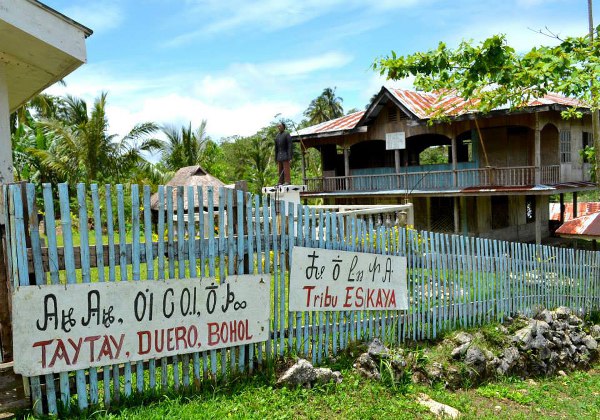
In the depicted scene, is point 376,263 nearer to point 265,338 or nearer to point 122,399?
point 265,338

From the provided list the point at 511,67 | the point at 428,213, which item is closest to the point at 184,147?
the point at 428,213

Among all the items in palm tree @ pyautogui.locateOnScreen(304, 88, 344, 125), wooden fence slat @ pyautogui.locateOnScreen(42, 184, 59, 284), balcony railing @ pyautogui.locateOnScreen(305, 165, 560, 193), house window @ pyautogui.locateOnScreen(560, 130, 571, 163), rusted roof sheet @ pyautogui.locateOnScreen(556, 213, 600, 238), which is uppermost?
palm tree @ pyautogui.locateOnScreen(304, 88, 344, 125)

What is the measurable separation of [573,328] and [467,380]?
3369 mm

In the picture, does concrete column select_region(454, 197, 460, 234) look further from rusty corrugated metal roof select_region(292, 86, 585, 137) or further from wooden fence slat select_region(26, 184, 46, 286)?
wooden fence slat select_region(26, 184, 46, 286)

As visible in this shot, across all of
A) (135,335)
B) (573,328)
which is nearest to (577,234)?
(573,328)

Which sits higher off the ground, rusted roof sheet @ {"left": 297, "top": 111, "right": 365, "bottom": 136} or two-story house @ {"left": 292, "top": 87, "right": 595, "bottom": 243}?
rusted roof sheet @ {"left": 297, "top": 111, "right": 365, "bottom": 136}

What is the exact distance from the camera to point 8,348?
3996mm

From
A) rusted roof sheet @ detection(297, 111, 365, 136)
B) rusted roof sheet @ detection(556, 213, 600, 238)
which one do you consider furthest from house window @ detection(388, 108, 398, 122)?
rusted roof sheet @ detection(556, 213, 600, 238)

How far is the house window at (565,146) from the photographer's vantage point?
59.5 feet

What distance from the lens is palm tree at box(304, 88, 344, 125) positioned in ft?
173

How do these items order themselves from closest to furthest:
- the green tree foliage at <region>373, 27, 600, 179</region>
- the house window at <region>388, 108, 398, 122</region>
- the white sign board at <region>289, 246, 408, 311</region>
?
the white sign board at <region>289, 246, 408, 311</region> < the green tree foliage at <region>373, 27, 600, 179</region> < the house window at <region>388, 108, 398, 122</region>

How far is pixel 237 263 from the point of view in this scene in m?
4.90

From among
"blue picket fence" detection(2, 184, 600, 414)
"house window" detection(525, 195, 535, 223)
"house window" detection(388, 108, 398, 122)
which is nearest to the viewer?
"blue picket fence" detection(2, 184, 600, 414)

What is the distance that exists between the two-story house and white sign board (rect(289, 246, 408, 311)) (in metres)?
9.74
